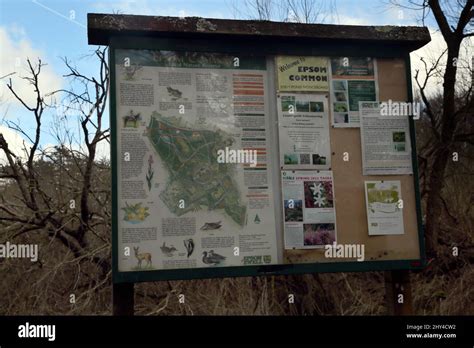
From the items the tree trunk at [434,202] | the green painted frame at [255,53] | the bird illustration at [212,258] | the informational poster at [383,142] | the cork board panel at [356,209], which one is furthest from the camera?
the tree trunk at [434,202]

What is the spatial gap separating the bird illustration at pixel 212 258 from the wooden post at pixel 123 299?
1.97 feet

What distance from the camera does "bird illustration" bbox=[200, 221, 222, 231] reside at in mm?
3809

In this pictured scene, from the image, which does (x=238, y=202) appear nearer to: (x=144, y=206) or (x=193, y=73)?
(x=144, y=206)

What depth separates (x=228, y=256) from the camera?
12.5ft

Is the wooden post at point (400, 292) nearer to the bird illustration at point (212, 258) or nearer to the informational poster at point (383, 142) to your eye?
Result: the informational poster at point (383, 142)

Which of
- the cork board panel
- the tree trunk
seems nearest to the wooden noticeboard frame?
the cork board panel

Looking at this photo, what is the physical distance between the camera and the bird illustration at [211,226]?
3809mm

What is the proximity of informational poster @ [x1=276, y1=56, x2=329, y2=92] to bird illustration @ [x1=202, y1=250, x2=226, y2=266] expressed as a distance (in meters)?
1.41

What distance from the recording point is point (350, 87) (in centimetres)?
423

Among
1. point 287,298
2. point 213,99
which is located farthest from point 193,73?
point 287,298

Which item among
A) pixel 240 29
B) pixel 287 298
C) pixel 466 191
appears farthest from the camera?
pixel 466 191

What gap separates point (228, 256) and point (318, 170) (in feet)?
3.31

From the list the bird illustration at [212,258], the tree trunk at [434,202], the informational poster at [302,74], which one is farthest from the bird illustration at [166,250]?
the tree trunk at [434,202]

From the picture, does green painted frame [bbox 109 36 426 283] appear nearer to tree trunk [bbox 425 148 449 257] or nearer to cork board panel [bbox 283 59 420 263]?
cork board panel [bbox 283 59 420 263]
